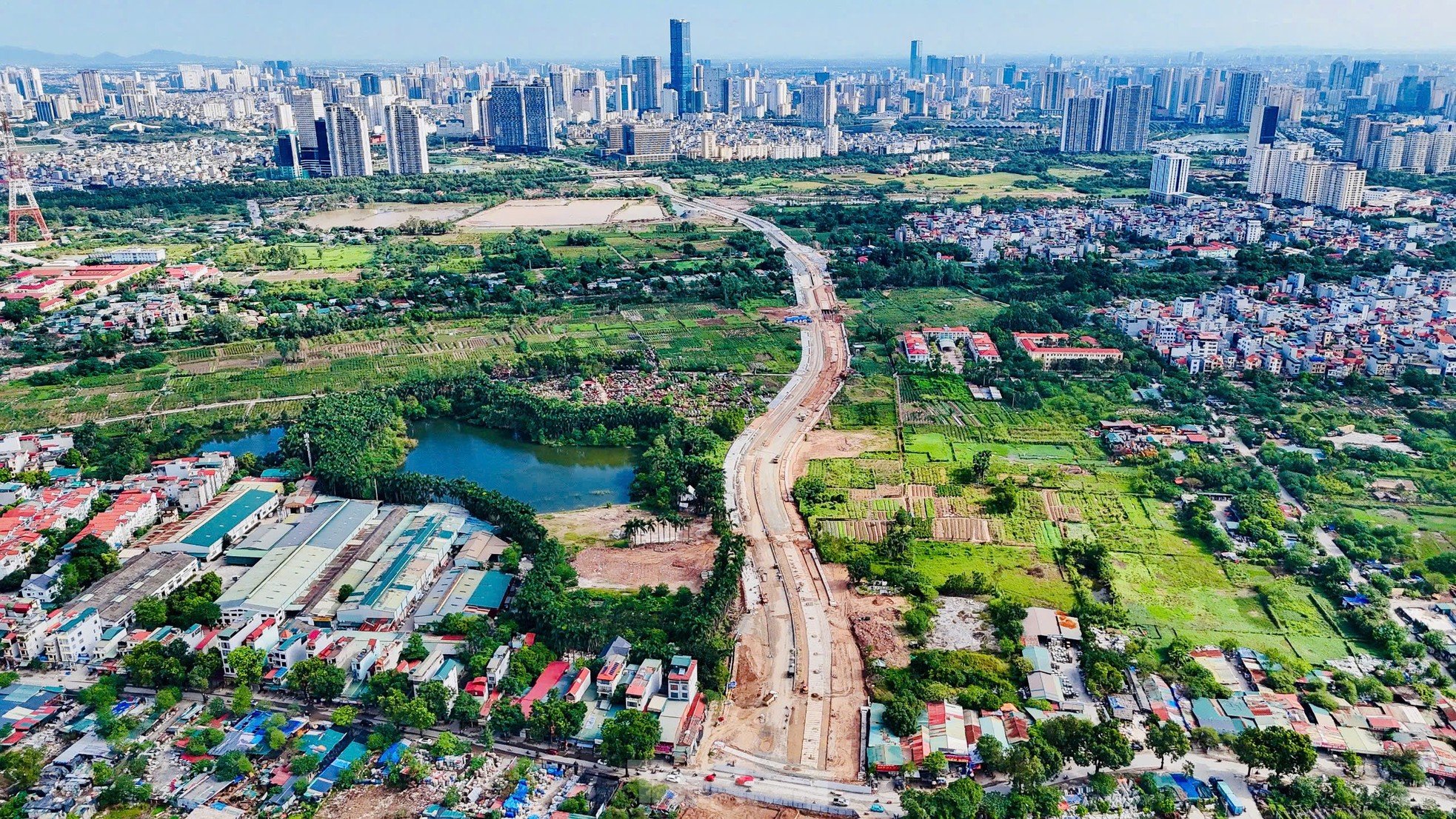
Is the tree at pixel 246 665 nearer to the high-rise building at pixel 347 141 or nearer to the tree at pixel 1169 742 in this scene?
the tree at pixel 1169 742

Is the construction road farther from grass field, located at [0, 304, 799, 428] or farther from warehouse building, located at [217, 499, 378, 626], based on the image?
warehouse building, located at [217, 499, 378, 626]

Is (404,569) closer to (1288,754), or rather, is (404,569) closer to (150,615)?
(150,615)

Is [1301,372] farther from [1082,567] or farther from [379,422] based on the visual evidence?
[379,422]

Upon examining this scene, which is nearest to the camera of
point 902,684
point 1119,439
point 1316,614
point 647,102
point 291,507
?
point 902,684

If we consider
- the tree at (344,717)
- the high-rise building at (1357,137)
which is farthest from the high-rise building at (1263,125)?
the tree at (344,717)

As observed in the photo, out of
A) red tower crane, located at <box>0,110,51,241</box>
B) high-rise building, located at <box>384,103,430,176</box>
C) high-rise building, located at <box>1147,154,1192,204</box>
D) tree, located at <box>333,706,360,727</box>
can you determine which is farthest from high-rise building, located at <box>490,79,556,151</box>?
tree, located at <box>333,706,360,727</box>

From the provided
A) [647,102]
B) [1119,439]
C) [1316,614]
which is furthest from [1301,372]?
[647,102]
